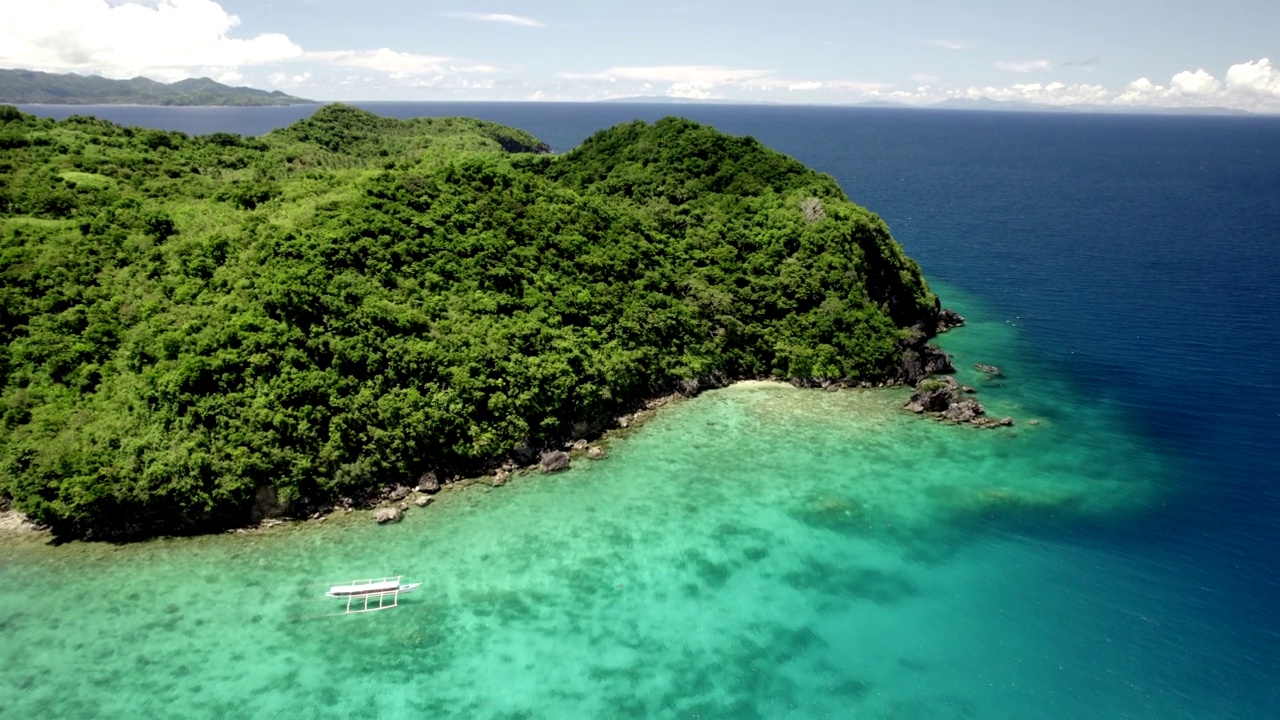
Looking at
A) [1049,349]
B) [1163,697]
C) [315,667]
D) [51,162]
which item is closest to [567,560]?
[315,667]

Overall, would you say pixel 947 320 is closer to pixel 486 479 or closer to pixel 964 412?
pixel 964 412

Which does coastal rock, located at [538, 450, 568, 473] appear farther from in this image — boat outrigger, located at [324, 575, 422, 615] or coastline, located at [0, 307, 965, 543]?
boat outrigger, located at [324, 575, 422, 615]

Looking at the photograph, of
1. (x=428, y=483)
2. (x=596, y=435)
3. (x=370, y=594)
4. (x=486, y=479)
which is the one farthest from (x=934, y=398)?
(x=370, y=594)

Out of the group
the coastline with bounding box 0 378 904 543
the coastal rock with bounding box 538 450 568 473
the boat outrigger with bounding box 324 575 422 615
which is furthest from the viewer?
the coastal rock with bounding box 538 450 568 473

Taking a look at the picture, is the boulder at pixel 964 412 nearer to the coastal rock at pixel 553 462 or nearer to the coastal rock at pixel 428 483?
the coastal rock at pixel 553 462

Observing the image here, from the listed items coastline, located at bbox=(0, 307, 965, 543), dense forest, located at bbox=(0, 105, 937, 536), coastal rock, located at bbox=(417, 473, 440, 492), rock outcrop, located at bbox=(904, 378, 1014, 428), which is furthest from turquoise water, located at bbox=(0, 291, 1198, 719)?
rock outcrop, located at bbox=(904, 378, 1014, 428)

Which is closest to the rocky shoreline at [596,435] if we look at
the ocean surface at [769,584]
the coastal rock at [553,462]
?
the coastal rock at [553,462]

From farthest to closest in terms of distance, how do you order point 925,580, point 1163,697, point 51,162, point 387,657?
point 51,162, point 925,580, point 387,657, point 1163,697

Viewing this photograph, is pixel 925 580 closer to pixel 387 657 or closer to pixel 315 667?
pixel 387 657
